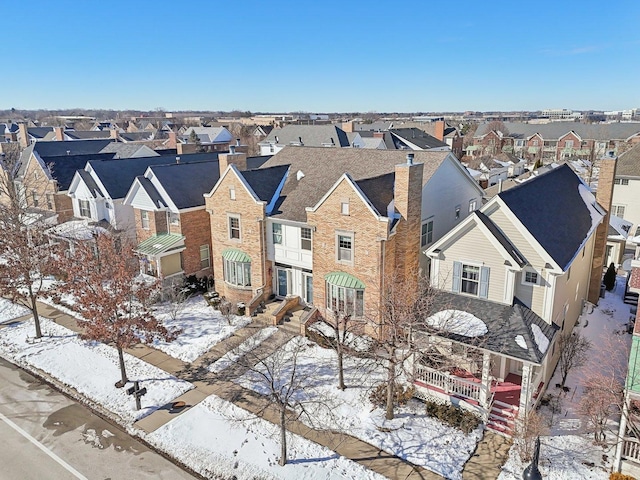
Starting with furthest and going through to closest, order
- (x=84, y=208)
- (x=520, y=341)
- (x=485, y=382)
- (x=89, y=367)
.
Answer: (x=84, y=208), (x=89, y=367), (x=485, y=382), (x=520, y=341)

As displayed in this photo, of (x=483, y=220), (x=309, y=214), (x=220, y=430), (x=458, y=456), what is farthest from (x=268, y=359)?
(x=483, y=220)

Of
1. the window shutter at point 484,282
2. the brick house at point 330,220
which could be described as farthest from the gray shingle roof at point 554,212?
the brick house at point 330,220

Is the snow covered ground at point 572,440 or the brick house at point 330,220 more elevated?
the brick house at point 330,220

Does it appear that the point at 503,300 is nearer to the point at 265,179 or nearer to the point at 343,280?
the point at 343,280

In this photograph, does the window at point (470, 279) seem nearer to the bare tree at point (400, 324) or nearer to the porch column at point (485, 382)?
the bare tree at point (400, 324)

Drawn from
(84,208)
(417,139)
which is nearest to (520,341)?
(84,208)
